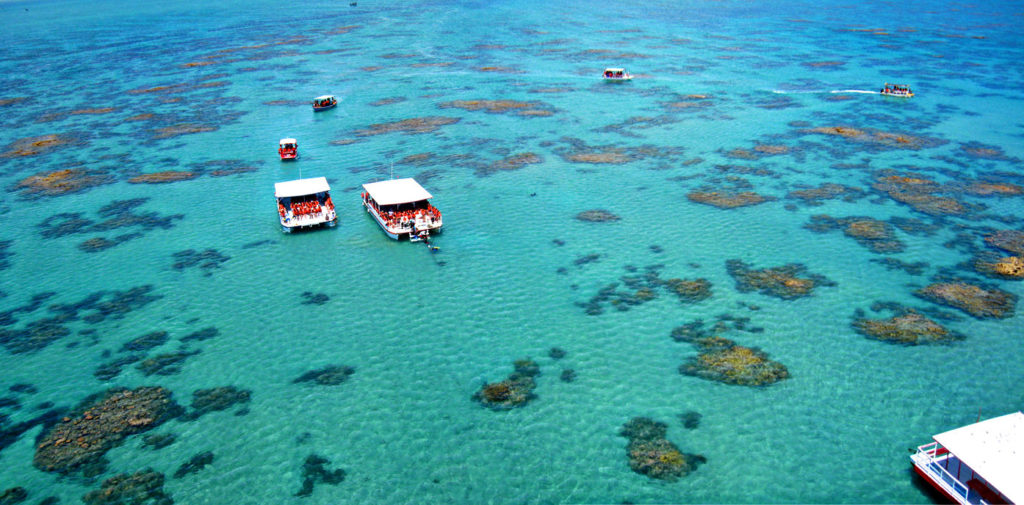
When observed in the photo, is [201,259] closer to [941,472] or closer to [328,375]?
[328,375]

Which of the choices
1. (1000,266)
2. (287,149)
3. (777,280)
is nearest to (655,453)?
(777,280)

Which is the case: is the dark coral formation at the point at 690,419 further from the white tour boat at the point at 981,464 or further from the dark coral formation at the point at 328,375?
the dark coral formation at the point at 328,375

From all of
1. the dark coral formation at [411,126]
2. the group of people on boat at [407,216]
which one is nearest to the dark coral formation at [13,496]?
the group of people on boat at [407,216]

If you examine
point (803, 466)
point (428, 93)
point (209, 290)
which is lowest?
point (803, 466)

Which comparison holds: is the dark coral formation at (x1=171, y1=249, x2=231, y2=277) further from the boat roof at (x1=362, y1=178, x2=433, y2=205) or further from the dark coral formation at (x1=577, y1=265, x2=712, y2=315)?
the dark coral formation at (x1=577, y1=265, x2=712, y2=315)

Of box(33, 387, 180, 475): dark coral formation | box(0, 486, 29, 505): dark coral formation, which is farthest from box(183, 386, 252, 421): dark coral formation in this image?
box(0, 486, 29, 505): dark coral formation

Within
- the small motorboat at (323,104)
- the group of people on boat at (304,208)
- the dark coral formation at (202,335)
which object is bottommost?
the dark coral formation at (202,335)

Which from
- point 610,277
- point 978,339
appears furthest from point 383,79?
point 978,339

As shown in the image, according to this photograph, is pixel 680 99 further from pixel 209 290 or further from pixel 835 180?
pixel 209 290
